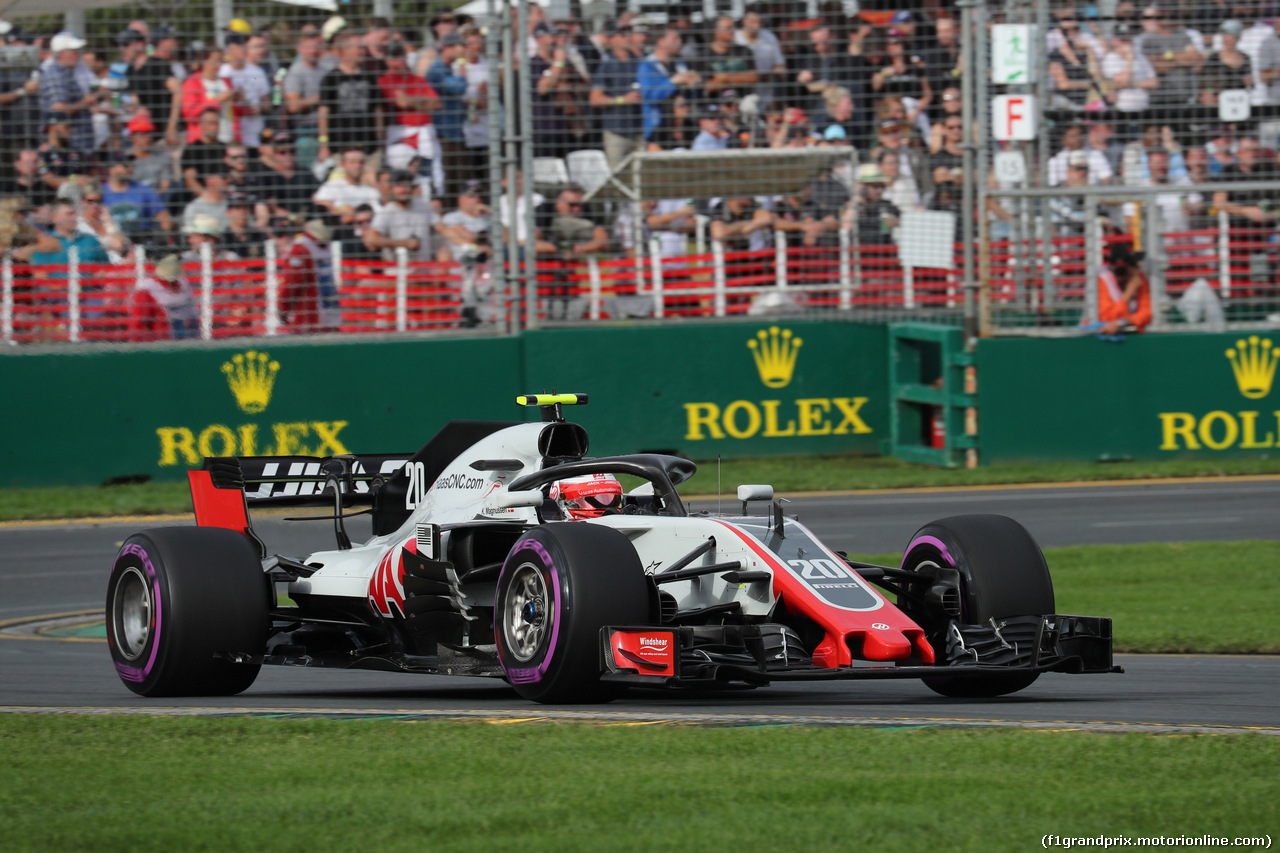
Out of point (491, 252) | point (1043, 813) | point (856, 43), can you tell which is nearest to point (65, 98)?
point (491, 252)

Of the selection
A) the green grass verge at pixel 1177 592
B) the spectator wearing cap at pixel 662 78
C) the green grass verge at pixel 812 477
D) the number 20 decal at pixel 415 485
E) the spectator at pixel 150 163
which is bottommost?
the green grass verge at pixel 1177 592

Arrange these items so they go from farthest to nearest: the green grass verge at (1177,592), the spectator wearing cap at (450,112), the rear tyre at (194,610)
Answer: the spectator wearing cap at (450,112)
the green grass verge at (1177,592)
the rear tyre at (194,610)

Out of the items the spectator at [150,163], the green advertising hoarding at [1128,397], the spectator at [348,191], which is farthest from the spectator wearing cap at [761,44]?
the spectator at [150,163]

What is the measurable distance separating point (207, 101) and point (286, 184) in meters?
0.98

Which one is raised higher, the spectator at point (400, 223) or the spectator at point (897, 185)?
the spectator at point (897, 185)

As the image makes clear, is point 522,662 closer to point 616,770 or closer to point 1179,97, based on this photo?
point 616,770

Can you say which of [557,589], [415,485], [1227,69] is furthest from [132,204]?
[1227,69]

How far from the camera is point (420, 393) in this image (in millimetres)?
16828

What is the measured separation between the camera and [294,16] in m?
16.5

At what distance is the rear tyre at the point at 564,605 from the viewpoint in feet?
22.3

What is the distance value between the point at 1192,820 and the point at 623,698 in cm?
307

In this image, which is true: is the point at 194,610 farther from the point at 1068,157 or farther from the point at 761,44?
the point at 1068,157

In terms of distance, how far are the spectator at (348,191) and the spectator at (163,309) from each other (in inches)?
56.0

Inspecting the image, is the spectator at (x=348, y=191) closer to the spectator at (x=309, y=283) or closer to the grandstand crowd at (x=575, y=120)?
the grandstand crowd at (x=575, y=120)
